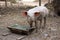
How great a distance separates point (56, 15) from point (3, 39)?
4.30 m

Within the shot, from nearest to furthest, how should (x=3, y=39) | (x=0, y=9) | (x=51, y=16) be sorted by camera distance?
1. (x=3, y=39)
2. (x=51, y=16)
3. (x=0, y=9)

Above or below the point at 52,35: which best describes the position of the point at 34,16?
above

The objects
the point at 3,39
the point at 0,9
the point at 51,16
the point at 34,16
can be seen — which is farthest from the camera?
the point at 0,9

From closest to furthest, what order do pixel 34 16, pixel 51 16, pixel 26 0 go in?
pixel 34 16 < pixel 51 16 < pixel 26 0

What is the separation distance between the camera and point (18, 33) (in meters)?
5.61

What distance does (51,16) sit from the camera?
8.67 meters

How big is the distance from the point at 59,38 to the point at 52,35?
0.37m

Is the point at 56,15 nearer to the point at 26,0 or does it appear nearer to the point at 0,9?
the point at 0,9

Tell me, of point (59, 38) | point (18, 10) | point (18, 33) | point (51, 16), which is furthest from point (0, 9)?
point (59, 38)

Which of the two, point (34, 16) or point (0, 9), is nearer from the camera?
point (34, 16)

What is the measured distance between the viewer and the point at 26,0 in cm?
1420

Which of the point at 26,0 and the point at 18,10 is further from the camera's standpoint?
the point at 26,0

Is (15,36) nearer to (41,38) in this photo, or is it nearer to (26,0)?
(41,38)

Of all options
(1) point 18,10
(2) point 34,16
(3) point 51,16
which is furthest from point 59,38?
(1) point 18,10
